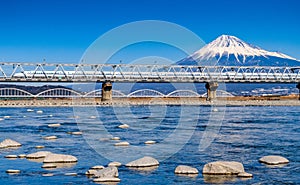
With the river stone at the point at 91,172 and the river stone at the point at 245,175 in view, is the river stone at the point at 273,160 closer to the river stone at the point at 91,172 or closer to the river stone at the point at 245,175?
the river stone at the point at 245,175

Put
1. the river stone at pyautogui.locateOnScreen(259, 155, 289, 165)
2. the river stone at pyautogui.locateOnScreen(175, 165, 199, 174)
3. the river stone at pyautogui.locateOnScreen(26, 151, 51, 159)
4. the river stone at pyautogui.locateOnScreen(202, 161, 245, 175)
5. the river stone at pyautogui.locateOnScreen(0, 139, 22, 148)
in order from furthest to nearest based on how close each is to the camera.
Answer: the river stone at pyautogui.locateOnScreen(0, 139, 22, 148) < the river stone at pyautogui.locateOnScreen(26, 151, 51, 159) < the river stone at pyautogui.locateOnScreen(259, 155, 289, 165) < the river stone at pyautogui.locateOnScreen(175, 165, 199, 174) < the river stone at pyautogui.locateOnScreen(202, 161, 245, 175)

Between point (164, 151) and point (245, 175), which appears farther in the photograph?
point (164, 151)

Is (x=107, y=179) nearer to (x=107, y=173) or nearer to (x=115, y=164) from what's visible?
(x=107, y=173)

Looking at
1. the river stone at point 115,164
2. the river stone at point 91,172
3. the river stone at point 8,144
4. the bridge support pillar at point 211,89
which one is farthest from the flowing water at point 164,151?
the bridge support pillar at point 211,89

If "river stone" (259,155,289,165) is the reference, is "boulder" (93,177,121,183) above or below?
below

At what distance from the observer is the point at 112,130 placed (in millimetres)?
40719

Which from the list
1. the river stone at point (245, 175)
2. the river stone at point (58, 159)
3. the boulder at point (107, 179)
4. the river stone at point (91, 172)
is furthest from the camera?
the river stone at point (58, 159)

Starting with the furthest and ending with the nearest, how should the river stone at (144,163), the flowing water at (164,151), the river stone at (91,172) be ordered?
1. the river stone at (144,163)
2. the river stone at (91,172)
3. the flowing water at (164,151)

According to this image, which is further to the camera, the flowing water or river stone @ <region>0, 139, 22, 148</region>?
river stone @ <region>0, 139, 22, 148</region>

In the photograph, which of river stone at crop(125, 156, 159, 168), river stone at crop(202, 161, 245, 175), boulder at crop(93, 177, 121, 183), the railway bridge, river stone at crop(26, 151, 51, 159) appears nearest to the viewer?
boulder at crop(93, 177, 121, 183)

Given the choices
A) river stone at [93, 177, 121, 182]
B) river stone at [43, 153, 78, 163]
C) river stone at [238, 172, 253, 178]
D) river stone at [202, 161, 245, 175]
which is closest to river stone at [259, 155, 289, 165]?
river stone at [202, 161, 245, 175]

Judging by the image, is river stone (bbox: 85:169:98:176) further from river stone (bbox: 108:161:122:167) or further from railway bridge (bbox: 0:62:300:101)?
railway bridge (bbox: 0:62:300:101)

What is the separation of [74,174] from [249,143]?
1420 centimetres

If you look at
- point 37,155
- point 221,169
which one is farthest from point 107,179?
point 37,155
